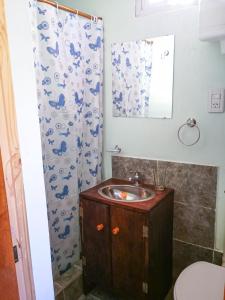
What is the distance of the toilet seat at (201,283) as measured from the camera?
1.30 m

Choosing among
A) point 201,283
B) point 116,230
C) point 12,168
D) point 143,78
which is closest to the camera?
point 12,168

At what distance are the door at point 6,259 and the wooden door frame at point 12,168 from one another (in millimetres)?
32

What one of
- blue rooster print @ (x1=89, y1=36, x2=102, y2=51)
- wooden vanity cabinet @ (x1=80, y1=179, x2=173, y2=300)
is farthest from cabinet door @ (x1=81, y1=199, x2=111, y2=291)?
blue rooster print @ (x1=89, y1=36, x2=102, y2=51)

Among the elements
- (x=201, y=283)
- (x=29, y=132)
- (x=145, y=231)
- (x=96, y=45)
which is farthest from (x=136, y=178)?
(x=29, y=132)

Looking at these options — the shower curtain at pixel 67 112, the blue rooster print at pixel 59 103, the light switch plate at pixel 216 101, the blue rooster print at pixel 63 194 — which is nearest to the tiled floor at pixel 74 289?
the shower curtain at pixel 67 112

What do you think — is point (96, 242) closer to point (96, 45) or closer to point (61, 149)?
point (61, 149)

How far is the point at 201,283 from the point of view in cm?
139

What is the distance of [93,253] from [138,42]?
1542 millimetres

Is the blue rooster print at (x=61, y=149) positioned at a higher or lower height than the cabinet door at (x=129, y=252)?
higher

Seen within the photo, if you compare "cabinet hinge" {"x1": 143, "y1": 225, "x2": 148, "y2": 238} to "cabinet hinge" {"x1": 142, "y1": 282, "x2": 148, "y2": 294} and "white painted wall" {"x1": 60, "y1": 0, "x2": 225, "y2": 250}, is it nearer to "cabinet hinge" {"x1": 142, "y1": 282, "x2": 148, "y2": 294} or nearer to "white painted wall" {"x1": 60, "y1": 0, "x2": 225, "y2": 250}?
"cabinet hinge" {"x1": 142, "y1": 282, "x2": 148, "y2": 294}

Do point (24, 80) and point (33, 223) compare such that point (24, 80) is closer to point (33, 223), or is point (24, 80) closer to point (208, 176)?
point (33, 223)

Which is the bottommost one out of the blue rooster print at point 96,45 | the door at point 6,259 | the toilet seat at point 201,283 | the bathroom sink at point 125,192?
the toilet seat at point 201,283

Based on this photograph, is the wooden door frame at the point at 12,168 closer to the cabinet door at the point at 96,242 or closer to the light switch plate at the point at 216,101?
the cabinet door at the point at 96,242

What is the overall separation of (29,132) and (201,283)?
123 centimetres
